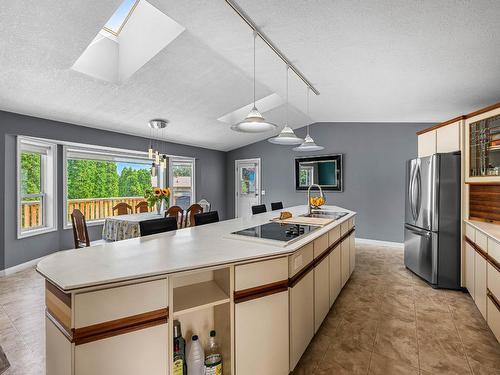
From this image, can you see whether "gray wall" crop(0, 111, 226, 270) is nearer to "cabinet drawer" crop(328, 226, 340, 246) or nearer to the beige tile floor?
the beige tile floor

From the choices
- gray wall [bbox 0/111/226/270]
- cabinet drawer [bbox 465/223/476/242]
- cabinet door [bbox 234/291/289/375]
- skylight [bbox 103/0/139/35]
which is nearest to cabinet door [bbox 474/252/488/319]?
cabinet drawer [bbox 465/223/476/242]

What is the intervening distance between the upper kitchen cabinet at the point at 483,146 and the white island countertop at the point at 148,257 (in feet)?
7.09

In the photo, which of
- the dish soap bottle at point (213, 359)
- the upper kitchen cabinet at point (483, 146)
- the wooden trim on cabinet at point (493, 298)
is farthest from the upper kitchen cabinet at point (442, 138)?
the dish soap bottle at point (213, 359)

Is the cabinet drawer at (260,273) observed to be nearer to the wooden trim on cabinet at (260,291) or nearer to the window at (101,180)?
the wooden trim on cabinet at (260,291)

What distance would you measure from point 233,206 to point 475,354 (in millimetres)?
6300

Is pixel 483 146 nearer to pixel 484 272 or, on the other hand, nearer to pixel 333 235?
pixel 484 272

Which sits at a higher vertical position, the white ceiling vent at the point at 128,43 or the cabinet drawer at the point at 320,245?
the white ceiling vent at the point at 128,43

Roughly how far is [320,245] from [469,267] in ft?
6.86

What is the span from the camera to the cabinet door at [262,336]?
154cm

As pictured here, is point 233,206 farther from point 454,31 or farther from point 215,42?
point 454,31

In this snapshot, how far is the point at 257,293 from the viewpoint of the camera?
159 centimetres

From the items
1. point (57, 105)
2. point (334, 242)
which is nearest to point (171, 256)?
point (334, 242)

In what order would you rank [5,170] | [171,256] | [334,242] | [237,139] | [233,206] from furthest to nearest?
1. [233,206]
2. [237,139]
3. [5,170]
4. [334,242]
5. [171,256]

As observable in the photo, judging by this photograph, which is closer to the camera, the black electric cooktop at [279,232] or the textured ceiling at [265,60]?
the black electric cooktop at [279,232]
